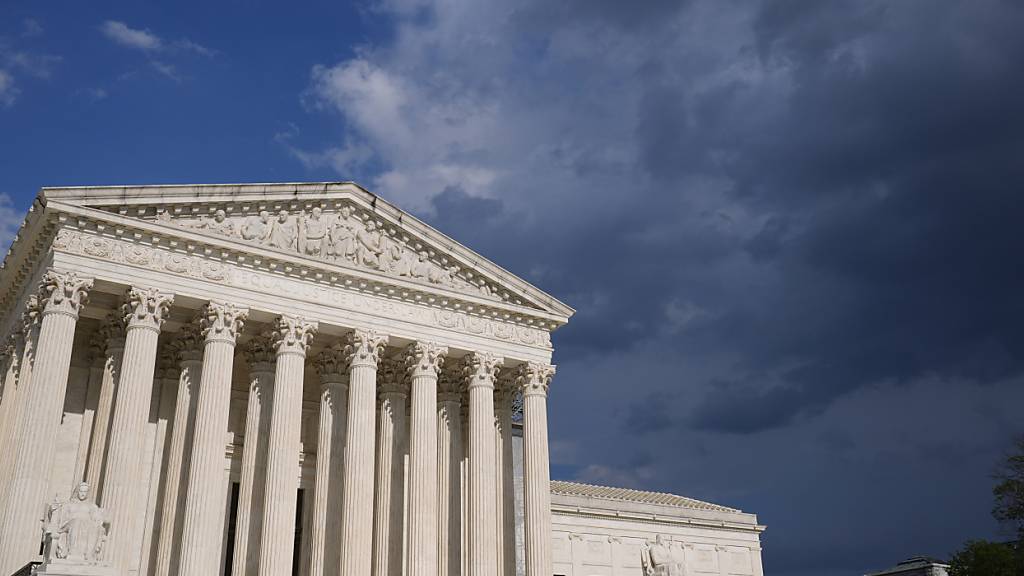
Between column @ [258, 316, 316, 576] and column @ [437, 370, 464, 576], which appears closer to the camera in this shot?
column @ [258, 316, 316, 576]

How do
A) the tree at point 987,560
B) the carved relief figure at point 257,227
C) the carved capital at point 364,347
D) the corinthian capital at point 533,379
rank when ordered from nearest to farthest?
the carved relief figure at point 257,227 < the carved capital at point 364,347 < the corinthian capital at point 533,379 < the tree at point 987,560

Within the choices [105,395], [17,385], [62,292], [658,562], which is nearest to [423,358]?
[105,395]

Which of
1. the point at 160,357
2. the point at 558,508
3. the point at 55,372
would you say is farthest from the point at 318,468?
the point at 558,508

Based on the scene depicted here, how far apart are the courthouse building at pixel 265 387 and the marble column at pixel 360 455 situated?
7 cm

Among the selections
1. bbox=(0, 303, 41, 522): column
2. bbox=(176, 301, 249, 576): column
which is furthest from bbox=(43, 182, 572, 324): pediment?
bbox=(0, 303, 41, 522): column

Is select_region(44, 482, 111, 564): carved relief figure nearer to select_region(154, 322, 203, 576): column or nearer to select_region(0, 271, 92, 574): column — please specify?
A: select_region(0, 271, 92, 574): column

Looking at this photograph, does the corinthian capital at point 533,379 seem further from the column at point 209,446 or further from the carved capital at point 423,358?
the column at point 209,446

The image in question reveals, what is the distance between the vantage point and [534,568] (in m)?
33.2

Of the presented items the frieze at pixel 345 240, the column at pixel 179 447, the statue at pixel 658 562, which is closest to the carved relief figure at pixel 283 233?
the frieze at pixel 345 240

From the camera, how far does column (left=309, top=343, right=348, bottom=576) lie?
31000 mm

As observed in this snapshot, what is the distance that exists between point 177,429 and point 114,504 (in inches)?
161

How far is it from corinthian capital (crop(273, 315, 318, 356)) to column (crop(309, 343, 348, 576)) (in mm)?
2297

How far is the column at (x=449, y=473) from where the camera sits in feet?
111

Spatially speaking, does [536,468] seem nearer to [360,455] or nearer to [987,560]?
[360,455]
